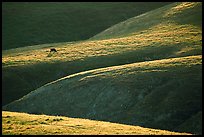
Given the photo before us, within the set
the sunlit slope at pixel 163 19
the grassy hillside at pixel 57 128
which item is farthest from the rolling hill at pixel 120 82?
the sunlit slope at pixel 163 19

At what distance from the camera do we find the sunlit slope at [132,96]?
1686 inches

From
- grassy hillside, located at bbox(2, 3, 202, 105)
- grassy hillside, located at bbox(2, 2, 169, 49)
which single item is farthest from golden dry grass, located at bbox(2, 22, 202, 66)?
grassy hillside, located at bbox(2, 2, 169, 49)

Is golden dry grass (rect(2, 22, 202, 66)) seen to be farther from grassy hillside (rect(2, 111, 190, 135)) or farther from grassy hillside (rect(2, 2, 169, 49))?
grassy hillside (rect(2, 2, 169, 49))

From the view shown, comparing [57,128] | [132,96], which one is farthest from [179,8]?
[57,128]

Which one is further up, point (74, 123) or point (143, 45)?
point (74, 123)

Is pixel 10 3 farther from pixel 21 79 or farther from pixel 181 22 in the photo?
pixel 21 79

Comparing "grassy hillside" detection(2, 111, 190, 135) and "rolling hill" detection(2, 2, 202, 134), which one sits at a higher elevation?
"grassy hillside" detection(2, 111, 190, 135)

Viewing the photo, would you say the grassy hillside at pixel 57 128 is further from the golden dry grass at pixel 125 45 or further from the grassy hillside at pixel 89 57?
the golden dry grass at pixel 125 45

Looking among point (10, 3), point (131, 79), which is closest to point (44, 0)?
point (10, 3)

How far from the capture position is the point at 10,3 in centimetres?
16262

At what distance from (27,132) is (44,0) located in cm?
14748

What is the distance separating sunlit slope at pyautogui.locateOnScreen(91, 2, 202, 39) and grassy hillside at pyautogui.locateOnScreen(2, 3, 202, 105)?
9575 mm

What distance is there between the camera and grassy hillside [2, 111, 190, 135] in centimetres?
2984

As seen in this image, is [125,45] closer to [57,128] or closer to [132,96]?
[132,96]
